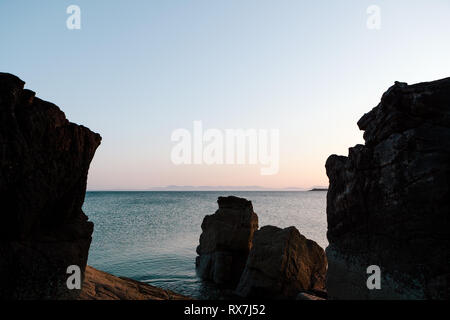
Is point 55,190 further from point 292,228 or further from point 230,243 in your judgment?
point 230,243

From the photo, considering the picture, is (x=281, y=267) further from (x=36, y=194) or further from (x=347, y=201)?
(x=36, y=194)

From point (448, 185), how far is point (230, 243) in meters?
14.5

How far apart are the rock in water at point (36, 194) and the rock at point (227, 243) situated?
11.8m

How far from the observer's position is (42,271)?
6480 mm

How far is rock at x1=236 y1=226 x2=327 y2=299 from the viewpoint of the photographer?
13.7 m

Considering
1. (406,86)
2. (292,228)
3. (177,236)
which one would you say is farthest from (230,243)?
(177,236)

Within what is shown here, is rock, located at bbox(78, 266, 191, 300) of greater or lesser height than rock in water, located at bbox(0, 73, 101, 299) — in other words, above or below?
below

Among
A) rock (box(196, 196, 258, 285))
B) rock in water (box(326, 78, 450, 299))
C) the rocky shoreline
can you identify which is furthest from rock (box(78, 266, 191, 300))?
rock (box(196, 196, 258, 285))

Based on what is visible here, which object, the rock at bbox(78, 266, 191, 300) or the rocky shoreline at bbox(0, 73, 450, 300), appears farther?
the rock at bbox(78, 266, 191, 300)

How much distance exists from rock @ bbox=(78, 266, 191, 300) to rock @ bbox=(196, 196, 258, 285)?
7.26 metres

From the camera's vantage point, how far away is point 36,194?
6.43 m

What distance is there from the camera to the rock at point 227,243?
18.0 meters

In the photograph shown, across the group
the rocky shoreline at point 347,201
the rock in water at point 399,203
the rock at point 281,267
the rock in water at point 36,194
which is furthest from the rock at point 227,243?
the rock in water at point 36,194

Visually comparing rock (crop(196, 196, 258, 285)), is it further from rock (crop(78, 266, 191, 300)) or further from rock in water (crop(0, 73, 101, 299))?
rock in water (crop(0, 73, 101, 299))
